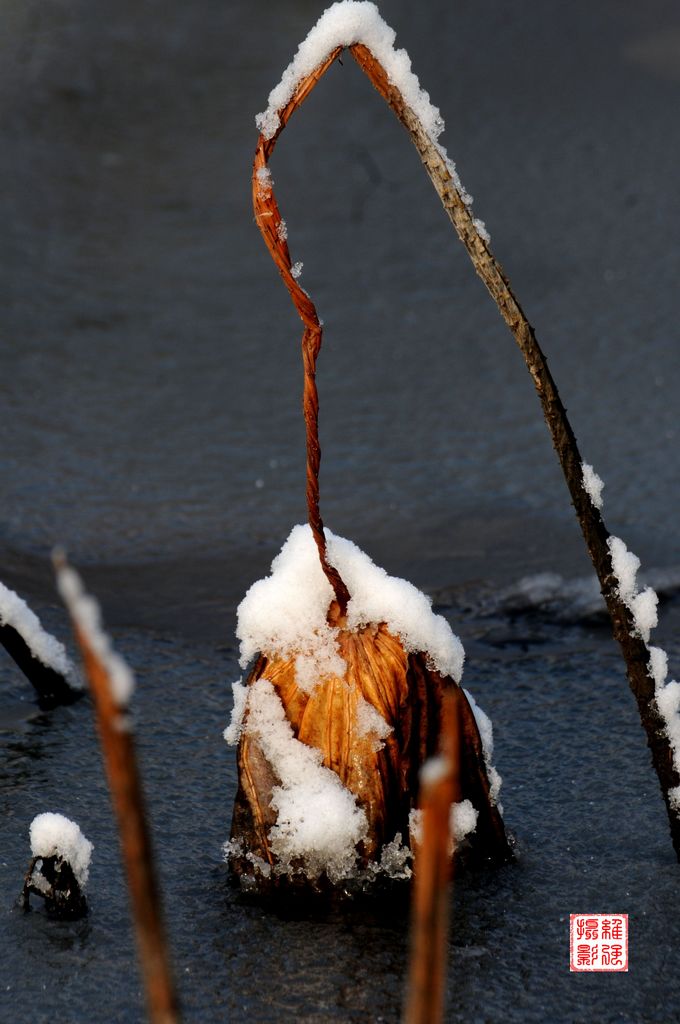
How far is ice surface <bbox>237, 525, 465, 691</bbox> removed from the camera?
3.85 ft

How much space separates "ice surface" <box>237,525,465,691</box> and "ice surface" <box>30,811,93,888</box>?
0.70 feet

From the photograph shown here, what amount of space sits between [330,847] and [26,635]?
0.60 meters

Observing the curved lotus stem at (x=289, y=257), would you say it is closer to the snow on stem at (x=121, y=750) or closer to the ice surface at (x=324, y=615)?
the ice surface at (x=324, y=615)

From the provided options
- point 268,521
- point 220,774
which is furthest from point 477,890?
point 268,521

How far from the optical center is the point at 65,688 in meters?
1.68

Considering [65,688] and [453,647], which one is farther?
[65,688]

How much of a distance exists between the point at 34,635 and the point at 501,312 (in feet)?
2.53

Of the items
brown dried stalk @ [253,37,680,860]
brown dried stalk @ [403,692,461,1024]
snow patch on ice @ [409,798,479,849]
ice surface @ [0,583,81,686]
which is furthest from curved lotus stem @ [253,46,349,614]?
brown dried stalk @ [403,692,461,1024]

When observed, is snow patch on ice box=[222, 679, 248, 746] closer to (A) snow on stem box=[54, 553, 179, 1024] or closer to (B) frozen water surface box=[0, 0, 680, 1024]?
(B) frozen water surface box=[0, 0, 680, 1024]

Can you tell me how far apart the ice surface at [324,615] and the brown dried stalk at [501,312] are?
30 mm

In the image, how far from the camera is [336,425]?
2770 mm

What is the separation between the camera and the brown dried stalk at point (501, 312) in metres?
1.08

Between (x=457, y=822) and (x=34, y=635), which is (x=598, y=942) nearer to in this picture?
(x=457, y=822)

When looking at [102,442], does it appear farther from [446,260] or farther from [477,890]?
[477,890]
